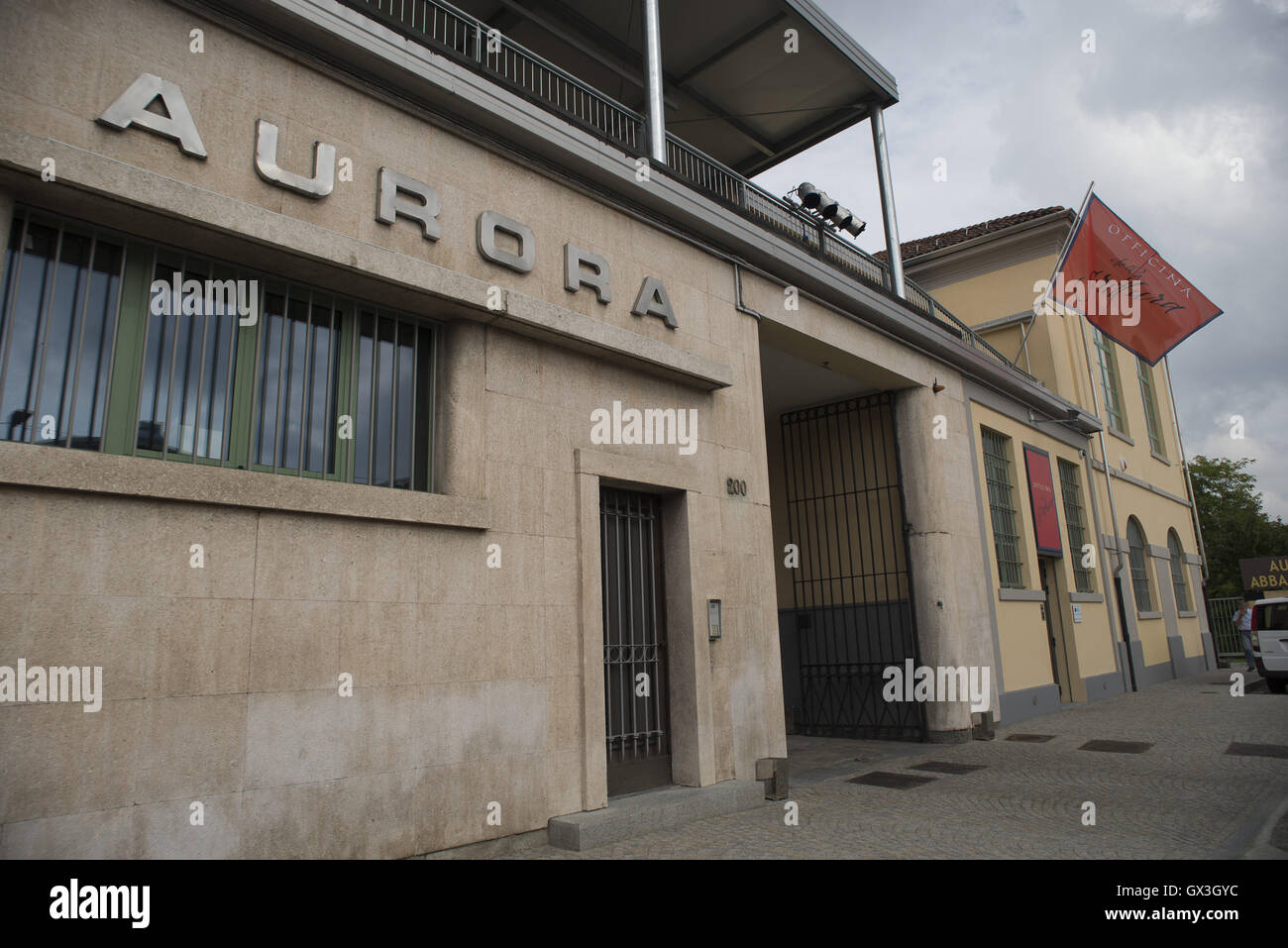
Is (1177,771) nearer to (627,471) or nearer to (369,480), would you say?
(627,471)

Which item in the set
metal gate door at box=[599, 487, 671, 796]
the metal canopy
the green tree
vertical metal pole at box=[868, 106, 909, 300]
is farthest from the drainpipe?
the green tree

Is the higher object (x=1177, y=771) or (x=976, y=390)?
(x=976, y=390)

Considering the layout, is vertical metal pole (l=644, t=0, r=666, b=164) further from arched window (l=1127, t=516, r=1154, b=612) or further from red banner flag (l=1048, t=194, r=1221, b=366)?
arched window (l=1127, t=516, r=1154, b=612)

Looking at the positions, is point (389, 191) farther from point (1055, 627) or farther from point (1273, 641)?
point (1273, 641)

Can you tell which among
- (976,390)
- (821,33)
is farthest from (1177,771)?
(821,33)

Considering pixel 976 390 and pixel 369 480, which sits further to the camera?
pixel 976 390

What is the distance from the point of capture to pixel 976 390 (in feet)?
45.0

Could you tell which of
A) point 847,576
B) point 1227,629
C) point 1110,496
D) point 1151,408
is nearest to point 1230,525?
point 1227,629

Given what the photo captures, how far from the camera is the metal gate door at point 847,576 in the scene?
39.9ft

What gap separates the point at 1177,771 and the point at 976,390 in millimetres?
7143

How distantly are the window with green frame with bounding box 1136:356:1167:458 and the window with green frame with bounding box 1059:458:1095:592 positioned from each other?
746 cm

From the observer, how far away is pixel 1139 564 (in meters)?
19.9

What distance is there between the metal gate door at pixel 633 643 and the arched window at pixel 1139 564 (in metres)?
16.5

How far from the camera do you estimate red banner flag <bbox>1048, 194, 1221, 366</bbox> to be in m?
15.0
